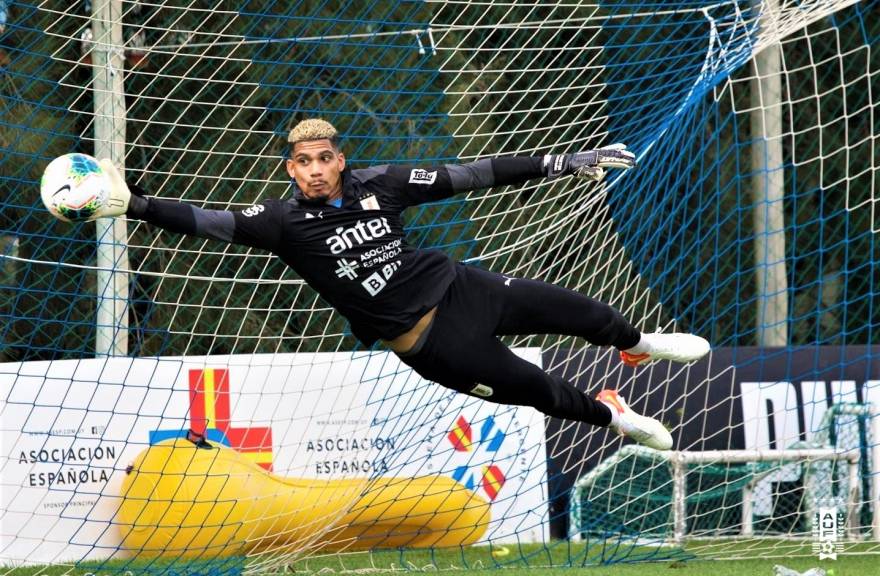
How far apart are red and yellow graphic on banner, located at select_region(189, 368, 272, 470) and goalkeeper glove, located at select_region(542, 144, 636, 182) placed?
326 centimetres

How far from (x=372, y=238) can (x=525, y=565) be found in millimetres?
2707

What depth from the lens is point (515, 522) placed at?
8227 millimetres

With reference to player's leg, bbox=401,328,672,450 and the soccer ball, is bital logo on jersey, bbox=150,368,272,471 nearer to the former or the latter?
player's leg, bbox=401,328,672,450

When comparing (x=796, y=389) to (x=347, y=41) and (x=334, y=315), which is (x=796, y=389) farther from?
(x=347, y=41)

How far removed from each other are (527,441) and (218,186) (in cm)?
258

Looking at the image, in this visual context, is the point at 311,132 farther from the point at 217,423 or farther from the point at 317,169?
the point at 217,423

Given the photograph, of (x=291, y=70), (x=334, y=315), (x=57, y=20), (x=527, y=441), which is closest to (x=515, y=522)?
(x=527, y=441)

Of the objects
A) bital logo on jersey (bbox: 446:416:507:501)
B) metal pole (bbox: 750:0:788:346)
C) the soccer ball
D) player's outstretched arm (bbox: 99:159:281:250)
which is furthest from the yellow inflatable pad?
metal pole (bbox: 750:0:788:346)

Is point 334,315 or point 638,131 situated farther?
point 334,315

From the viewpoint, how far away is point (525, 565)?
7.33 m

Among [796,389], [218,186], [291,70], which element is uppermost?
[291,70]

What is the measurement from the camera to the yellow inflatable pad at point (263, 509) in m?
7.34

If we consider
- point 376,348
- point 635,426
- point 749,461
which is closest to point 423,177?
point 635,426

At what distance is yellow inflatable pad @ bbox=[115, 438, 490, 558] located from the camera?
289 inches
